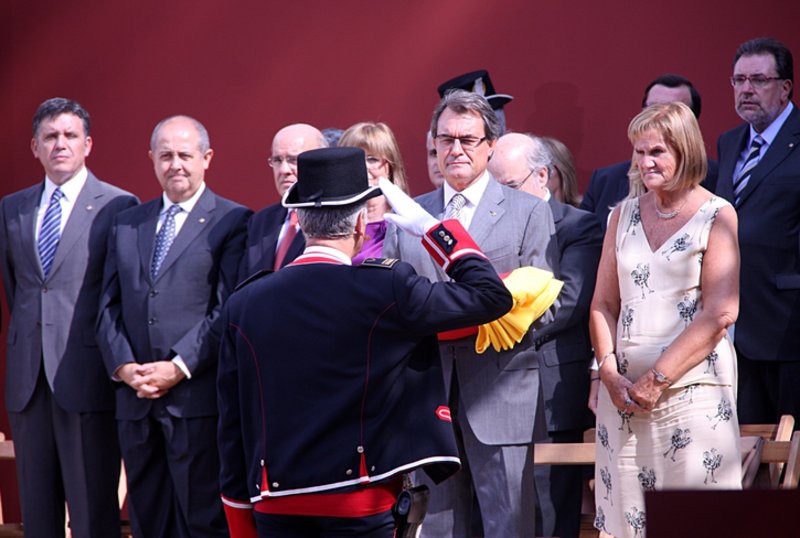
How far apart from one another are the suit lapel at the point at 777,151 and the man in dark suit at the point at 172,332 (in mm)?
2038

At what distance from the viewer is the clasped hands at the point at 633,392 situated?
3543mm

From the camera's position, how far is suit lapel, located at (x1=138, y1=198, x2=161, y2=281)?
4.80 m

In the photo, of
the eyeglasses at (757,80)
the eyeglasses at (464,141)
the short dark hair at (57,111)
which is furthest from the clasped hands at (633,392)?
the short dark hair at (57,111)

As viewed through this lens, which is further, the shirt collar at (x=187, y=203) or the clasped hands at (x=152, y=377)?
the shirt collar at (x=187, y=203)

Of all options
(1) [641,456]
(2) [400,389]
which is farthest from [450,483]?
(2) [400,389]

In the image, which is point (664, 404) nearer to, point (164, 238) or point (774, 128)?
point (774, 128)

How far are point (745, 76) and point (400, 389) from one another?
93.1 inches

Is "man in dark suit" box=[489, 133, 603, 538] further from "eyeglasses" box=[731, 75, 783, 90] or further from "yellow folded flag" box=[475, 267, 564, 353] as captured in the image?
"eyeglasses" box=[731, 75, 783, 90]

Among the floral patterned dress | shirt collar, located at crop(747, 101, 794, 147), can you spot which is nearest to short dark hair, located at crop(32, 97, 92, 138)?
the floral patterned dress

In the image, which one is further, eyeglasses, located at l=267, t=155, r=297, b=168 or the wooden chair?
eyeglasses, located at l=267, t=155, r=297, b=168

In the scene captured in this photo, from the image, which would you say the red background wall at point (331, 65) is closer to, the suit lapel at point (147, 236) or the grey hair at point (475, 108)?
the suit lapel at point (147, 236)

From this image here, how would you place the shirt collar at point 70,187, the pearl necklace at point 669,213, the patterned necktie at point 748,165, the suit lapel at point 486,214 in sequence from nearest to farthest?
1. the pearl necklace at point 669,213
2. the suit lapel at point 486,214
3. the patterned necktie at point 748,165
4. the shirt collar at point 70,187

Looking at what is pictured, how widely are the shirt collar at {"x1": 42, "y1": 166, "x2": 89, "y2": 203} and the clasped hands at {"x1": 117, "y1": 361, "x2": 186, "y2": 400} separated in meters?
0.89

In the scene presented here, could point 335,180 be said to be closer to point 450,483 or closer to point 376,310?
point 376,310
